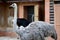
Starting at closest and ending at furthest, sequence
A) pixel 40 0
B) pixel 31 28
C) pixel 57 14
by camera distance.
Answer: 1. pixel 31 28
2. pixel 57 14
3. pixel 40 0

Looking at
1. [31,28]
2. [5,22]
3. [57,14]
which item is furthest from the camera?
[5,22]

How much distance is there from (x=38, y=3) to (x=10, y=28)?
72.1 inches

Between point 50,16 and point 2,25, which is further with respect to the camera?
point 2,25

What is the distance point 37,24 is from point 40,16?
16.8 feet

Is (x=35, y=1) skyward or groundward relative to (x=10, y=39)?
skyward

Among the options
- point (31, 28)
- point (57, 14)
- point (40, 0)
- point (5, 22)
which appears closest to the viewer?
point (31, 28)

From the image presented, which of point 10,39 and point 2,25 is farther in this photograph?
point 2,25

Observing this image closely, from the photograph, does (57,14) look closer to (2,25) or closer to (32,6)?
(32,6)

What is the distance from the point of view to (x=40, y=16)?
10672 millimetres

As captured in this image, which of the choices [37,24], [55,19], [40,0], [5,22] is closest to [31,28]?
[37,24]

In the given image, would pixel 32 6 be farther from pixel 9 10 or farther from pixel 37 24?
pixel 37 24

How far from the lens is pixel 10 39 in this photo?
914 cm

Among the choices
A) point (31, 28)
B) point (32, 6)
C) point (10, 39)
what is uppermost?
point (32, 6)

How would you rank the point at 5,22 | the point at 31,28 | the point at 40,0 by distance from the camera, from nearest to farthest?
the point at 31,28 → the point at 40,0 → the point at 5,22
